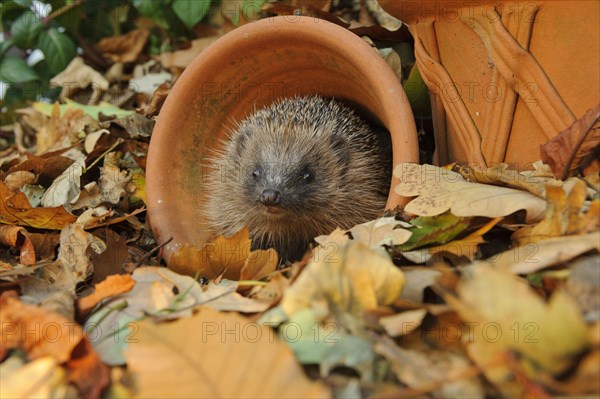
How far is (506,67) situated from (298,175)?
1442 mm

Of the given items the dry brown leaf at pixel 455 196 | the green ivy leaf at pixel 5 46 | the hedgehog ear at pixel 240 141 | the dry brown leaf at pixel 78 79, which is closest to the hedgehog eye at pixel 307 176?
the hedgehog ear at pixel 240 141

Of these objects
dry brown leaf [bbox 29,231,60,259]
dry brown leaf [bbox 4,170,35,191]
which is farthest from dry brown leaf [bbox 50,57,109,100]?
dry brown leaf [bbox 29,231,60,259]

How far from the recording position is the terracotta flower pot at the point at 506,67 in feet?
8.82

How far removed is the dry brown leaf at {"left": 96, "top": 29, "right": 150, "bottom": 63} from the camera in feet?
18.7

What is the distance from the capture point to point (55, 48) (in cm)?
532

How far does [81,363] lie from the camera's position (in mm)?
2068

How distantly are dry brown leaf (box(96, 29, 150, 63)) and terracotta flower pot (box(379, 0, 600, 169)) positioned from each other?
323 cm

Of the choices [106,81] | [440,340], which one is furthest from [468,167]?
[106,81]

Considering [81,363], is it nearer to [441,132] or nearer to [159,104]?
[441,132]

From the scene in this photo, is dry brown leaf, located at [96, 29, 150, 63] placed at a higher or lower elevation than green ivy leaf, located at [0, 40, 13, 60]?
higher

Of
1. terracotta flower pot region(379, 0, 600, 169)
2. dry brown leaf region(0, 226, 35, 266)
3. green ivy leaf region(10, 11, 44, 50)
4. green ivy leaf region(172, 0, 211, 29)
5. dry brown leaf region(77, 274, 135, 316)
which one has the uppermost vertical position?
terracotta flower pot region(379, 0, 600, 169)

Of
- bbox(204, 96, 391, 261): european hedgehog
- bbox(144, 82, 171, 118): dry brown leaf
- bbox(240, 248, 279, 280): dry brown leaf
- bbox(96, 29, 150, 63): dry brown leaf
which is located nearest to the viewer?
bbox(240, 248, 279, 280): dry brown leaf

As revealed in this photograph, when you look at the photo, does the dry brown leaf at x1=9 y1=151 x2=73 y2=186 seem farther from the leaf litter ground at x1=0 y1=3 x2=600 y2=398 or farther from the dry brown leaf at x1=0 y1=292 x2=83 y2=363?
the dry brown leaf at x1=0 y1=292 x2=83 y2=363

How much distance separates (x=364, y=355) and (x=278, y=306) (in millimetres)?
485
